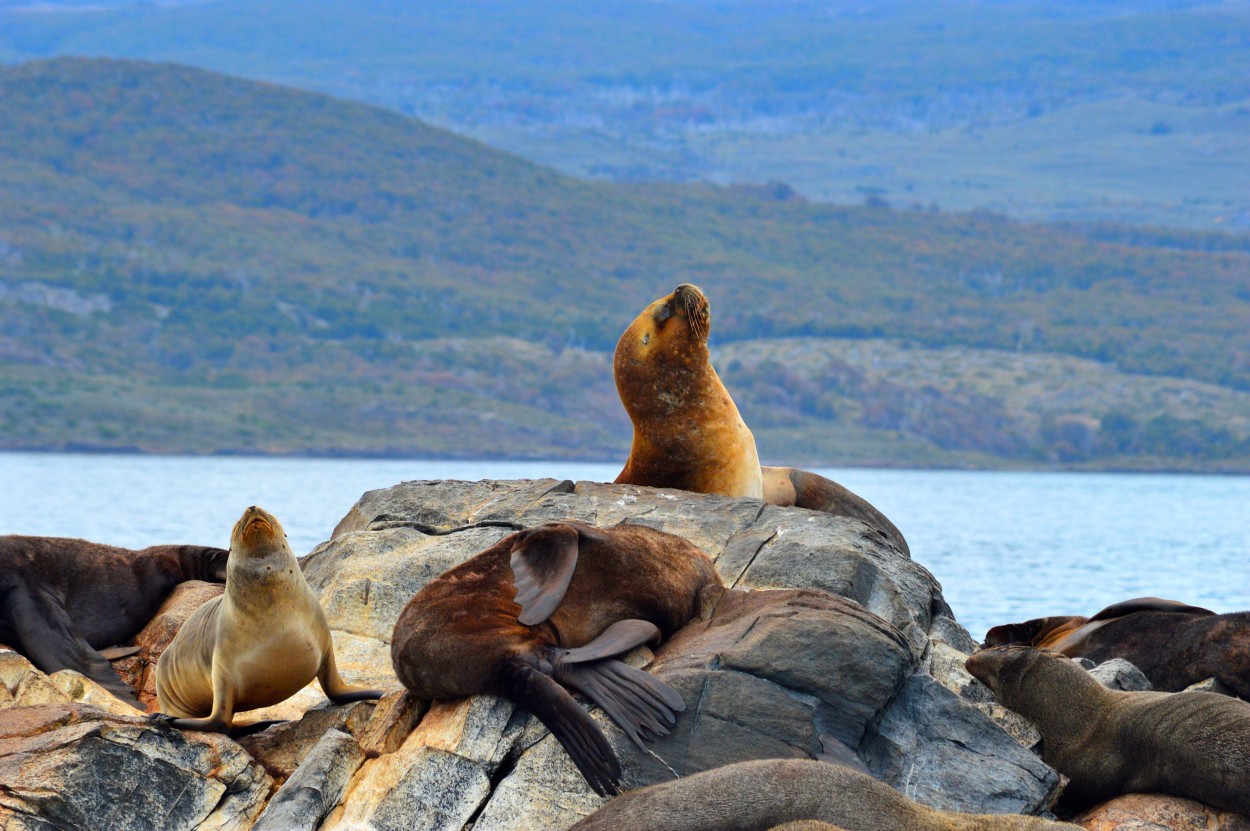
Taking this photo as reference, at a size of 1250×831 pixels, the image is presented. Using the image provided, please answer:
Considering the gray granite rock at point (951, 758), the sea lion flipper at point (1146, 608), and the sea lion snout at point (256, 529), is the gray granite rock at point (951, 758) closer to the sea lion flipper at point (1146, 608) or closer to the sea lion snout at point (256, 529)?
the sea lion snout at point (256, 529)

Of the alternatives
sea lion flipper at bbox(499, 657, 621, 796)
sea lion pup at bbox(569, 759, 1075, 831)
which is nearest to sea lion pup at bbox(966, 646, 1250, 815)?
sea lion pup at bbox(569, 759, 1075, 831)

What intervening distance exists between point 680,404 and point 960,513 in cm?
5247

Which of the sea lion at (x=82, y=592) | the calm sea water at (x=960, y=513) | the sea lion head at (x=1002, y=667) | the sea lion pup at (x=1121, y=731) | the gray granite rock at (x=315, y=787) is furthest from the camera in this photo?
the calm sea water at (x=960, y=513)

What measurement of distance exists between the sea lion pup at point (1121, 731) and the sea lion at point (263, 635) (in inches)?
121

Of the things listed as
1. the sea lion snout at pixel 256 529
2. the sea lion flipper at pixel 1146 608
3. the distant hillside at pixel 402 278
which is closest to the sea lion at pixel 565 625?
the sea lion snout at pixel 256 529

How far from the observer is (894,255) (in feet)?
415

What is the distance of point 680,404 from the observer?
9859 millimetres

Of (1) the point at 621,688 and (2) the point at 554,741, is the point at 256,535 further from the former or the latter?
(1) the point at 621,688

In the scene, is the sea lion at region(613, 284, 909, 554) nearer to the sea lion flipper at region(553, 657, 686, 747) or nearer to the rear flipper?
the rear flipper

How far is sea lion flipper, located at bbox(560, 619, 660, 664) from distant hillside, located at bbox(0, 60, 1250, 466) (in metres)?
73.0

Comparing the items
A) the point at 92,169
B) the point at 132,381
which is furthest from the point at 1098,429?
the point at 92,169

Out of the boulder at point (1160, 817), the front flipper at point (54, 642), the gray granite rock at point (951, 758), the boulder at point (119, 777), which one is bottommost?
the front flipper at point (54, 642)

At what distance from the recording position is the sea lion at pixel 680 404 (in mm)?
9828

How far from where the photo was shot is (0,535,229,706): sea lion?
9.27 metres
